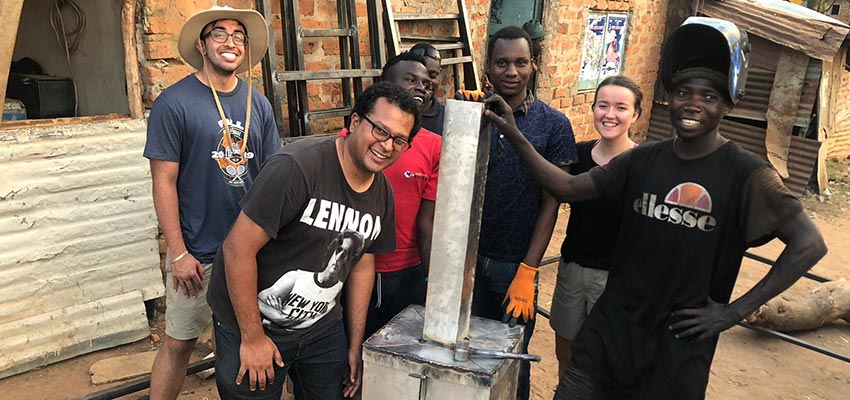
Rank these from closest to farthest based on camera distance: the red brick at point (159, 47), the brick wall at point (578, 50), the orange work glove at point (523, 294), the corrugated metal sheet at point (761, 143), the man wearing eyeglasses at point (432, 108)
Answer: the orange work glove at point (523, 294) → the man wearing eyeglasses at point (432, 108) → the red brick at point (159, 47) → the brick wall at point (578, 50) → the corrugated metal sheet at point (761, 143)

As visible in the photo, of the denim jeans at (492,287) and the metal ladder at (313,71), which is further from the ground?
the metal ladder at (313,71)

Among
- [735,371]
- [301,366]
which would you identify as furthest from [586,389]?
[735,371]

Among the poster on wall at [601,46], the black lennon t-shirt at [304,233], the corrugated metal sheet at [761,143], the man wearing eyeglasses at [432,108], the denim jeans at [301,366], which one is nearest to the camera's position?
the black lennon t-shirt at [304,233]

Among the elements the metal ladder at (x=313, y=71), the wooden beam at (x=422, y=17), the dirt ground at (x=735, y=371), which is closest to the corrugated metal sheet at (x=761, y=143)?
the dirt ground at (x=735, y=371)

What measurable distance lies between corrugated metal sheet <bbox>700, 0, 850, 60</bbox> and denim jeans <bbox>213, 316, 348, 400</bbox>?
8.14 meters

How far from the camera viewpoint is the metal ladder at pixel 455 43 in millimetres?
4836

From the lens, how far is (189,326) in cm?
261

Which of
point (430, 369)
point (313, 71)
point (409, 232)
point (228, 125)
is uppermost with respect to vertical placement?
point (313, 71)

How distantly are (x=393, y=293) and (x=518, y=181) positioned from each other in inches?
29.1

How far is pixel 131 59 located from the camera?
11.2 feet

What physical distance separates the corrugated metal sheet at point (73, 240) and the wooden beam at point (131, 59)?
0.34 ft

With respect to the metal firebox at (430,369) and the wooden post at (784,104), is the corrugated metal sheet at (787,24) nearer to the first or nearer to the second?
the wooden post at (784,104)

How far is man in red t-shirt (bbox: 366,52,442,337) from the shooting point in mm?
2482

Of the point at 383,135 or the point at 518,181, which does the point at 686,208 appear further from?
the point at 383,135
